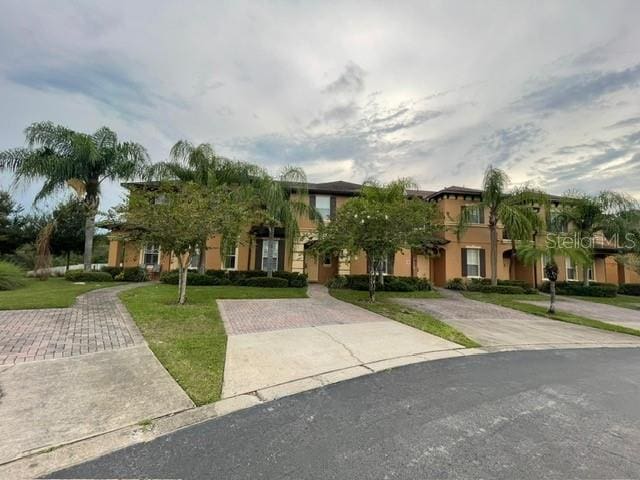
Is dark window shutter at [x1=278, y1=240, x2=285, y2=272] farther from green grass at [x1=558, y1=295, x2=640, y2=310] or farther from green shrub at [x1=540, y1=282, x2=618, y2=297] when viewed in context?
green grass at [x1=558, y1=295, x2=640, y2=310]

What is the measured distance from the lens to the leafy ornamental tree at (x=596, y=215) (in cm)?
2005

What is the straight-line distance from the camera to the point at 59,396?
12.9ft

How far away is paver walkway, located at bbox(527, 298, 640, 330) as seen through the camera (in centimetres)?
1277

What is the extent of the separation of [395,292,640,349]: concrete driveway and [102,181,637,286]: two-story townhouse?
7.60m

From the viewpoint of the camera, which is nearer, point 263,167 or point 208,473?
point 208,473

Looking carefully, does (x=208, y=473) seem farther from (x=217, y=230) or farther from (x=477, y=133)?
(x=477, y=133)

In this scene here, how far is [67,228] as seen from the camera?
2373 centimetres

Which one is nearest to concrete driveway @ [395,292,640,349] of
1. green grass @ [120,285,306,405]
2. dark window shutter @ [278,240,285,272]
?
green grass @ [120,285,306,405]

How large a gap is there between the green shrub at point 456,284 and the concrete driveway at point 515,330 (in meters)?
6.71

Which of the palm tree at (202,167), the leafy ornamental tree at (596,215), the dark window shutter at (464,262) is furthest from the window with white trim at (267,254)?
the leafy ornamental tree at (596,215)

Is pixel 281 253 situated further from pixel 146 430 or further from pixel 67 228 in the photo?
pixel 146 430

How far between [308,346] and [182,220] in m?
6.07

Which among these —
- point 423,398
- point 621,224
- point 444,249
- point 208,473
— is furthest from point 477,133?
point 208,473

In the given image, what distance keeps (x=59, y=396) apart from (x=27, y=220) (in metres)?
29.4
